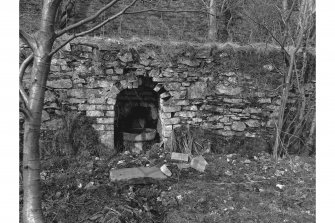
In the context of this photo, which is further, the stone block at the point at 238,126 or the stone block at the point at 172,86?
the stone block at the point at 238,126

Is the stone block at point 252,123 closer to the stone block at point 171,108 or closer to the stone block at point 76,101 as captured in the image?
the stone block at point 171,108

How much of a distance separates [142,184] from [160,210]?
566 millimetres

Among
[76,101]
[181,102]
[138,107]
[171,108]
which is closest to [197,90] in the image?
[181,102]

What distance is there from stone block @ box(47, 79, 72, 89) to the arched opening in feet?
3.07

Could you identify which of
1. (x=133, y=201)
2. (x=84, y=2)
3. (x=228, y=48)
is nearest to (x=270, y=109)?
(x=228, y=48)

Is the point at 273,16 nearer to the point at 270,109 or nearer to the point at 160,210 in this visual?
the point at 270,109

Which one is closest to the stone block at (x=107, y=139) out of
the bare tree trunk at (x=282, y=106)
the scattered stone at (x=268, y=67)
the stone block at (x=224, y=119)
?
the stone block at (x=224, y=119)

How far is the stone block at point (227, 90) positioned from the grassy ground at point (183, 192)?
3.86 feet

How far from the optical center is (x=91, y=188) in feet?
10.6

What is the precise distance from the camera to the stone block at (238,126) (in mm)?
4562

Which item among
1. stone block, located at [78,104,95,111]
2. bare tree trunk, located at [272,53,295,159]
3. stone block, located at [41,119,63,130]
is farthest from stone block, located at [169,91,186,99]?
stone block, located at [41,119,63,130]

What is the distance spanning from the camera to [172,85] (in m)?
4.41

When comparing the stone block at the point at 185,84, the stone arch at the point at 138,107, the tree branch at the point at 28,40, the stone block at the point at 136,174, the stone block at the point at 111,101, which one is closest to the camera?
the tree branch at the point at 28,40

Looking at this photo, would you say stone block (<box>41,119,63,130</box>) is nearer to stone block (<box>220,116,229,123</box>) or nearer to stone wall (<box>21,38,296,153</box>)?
stone wall (<box>21,38,296,153</box>)
